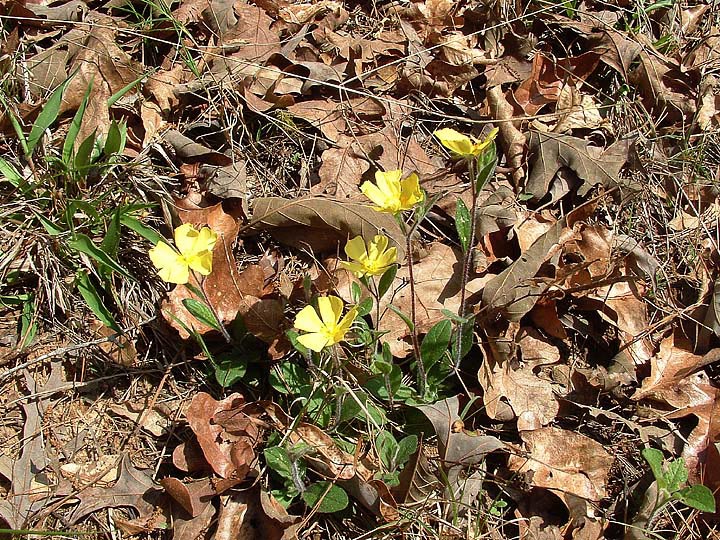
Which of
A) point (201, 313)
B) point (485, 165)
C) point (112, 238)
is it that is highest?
point (485, 165)

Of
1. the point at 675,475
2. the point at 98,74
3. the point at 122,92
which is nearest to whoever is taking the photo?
the point at 675,475

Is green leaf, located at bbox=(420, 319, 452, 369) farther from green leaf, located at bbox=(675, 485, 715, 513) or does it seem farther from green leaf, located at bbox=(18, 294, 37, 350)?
green leaf, located at bbox=(18, 294, 37, 350)

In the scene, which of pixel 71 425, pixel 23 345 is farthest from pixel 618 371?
pixel 23 345

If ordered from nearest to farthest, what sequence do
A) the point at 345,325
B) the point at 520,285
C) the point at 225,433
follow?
the point at 345,325 → the point at 225,433 → the point at 520,285

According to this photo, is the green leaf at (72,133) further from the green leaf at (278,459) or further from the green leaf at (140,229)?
the green leaf at (278,459)

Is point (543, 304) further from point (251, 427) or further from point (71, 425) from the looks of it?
point (71, 425)

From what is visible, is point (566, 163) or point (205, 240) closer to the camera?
point (205, 240)

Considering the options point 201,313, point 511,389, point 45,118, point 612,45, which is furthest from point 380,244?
point 612,45

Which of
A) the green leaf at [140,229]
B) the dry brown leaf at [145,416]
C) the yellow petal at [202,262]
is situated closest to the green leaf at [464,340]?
the yellow petal at [202,262]

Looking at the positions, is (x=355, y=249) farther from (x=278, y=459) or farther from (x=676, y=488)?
(x=676, y=488)
